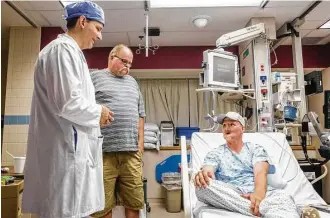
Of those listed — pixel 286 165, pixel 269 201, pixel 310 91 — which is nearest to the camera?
pixel 269 201

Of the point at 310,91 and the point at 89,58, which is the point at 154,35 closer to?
the point at 89,58

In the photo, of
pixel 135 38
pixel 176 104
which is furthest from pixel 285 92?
pixel 135 38

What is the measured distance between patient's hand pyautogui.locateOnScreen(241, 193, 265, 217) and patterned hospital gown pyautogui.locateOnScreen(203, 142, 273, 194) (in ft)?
0.38

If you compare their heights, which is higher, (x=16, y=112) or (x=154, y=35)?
(x=154, y=35)

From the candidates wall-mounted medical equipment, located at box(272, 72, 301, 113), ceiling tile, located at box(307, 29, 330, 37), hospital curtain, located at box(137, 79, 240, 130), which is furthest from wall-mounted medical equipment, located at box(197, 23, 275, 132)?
hospital curtain, located at box(137, 79, 240, 130)

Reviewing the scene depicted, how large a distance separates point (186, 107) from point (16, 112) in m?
2.82

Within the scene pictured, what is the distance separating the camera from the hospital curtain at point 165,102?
5121mm

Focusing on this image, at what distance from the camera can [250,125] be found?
12.5 ft

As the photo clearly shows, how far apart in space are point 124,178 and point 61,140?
0.87 meters

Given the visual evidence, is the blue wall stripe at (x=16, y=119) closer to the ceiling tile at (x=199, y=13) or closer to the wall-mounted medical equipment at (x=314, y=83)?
the ceiling tile at (x=199, y=13)

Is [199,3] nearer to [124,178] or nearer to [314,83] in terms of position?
[314,83]

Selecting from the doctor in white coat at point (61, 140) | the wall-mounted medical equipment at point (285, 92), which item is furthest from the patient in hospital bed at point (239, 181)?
the wall-mounted medical equipment at point (285, 92)

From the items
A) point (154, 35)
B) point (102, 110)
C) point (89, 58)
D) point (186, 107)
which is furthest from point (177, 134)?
point (102, 110)

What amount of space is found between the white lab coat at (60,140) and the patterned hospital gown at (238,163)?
3.06 feet
